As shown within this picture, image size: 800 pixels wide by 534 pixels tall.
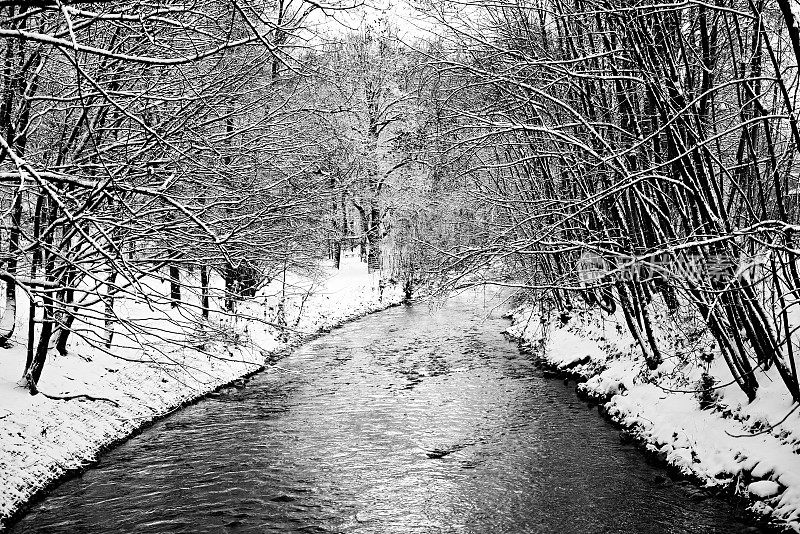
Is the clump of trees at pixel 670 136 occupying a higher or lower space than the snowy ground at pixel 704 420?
higher

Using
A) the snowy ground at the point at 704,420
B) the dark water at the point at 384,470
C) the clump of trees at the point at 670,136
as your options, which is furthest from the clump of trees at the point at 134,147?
the snowy ground at the point at 704,420

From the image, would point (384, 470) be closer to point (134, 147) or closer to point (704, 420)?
point (704, 420)

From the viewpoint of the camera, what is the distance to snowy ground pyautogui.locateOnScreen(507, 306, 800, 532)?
8.34 meters

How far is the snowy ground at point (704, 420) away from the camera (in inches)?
328

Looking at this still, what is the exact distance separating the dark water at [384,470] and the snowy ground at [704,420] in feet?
1.45

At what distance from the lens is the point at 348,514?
29.6ft

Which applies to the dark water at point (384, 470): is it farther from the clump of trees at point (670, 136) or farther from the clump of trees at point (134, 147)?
the clump of trees at point (670, 136)

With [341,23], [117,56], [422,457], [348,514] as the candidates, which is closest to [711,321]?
[422,457]

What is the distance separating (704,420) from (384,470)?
5.28m

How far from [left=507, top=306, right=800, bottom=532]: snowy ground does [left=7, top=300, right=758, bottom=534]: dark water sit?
44 centimetres

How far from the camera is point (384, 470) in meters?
10.6

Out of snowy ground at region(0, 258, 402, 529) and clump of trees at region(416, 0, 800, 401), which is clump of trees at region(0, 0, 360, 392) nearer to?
snowy ground at region(0, 258, 402, 529)

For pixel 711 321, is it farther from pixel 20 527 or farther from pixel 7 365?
pixel 7 365

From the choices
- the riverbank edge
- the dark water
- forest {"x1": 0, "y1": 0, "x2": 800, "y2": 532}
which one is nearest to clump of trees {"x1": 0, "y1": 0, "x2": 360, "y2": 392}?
forest {"x1": 0, "y1": 0, "x2": 800, "y2": 532}
